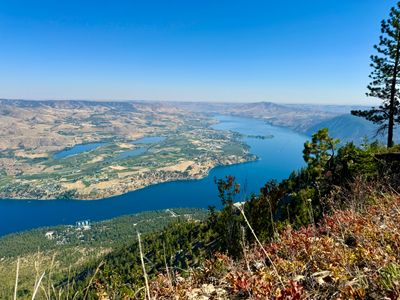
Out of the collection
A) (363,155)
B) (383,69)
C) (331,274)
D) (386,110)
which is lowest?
(363,155)

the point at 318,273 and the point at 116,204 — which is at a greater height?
the point at 318,273

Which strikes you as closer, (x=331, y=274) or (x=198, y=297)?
(x=331, y=274)

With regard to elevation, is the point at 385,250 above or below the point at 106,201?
above

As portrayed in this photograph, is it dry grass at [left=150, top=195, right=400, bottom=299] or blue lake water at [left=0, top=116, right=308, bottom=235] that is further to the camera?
blue lake water at [left=0, top=116, right=308, bottom=235]

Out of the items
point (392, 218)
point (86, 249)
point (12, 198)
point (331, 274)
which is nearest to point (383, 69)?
point (392, 218)

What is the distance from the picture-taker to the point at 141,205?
16425cm

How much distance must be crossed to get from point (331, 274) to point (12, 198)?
695 feet

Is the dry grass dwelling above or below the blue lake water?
above

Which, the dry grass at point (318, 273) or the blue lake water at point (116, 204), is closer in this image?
the dry grass at point (318, 273)

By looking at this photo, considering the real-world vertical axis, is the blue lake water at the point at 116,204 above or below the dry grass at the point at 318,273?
below

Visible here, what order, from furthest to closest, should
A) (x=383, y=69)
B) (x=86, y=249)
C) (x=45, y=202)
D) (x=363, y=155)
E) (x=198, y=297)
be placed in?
(x=45, y=202) < (x=86, y=249) < (x=383, y=69) < (x=363, y=155) < (x=198, y=297)

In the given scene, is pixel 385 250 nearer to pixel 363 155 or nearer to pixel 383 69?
pixel 363 155

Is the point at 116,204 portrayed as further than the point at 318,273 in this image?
Yes

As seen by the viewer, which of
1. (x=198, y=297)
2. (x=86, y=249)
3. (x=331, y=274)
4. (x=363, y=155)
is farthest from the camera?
(x=86, y=249)
